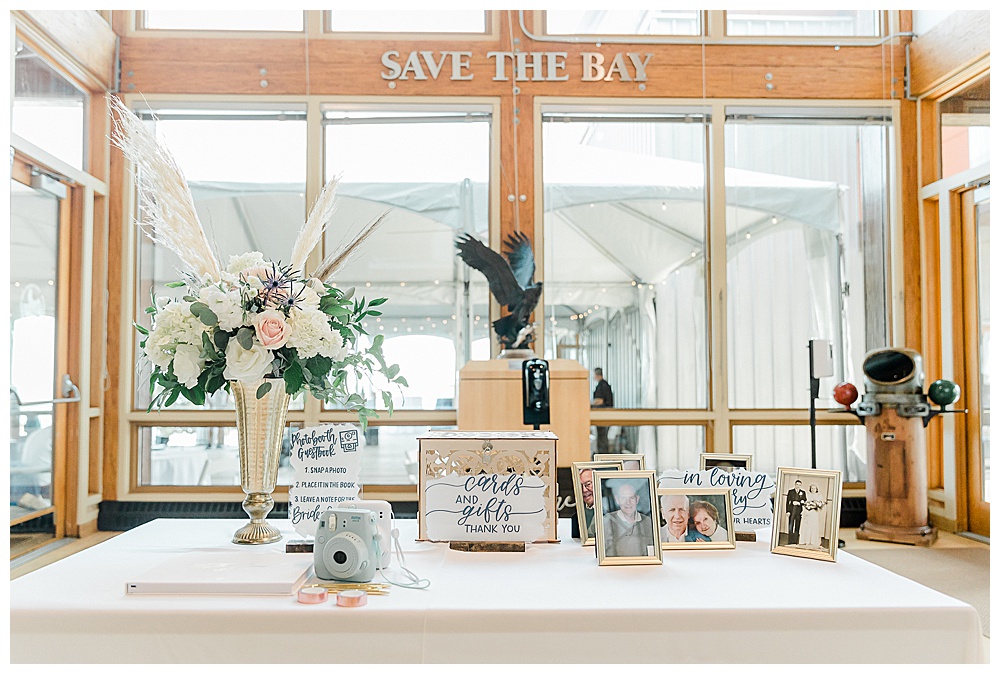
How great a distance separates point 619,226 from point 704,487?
11.6ft

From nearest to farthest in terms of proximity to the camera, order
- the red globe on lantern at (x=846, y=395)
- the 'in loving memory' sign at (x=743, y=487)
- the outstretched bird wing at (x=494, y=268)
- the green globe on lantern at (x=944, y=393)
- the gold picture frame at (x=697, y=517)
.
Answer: the gold picture frame at (x=697, y=517) → the 'in loving memory' sign at (x=743, y=487) → the green globe on lantern at (x=944, y=393) → the red globe on lantern at (x=846, y=395) → the outstretched bird wing at (x=494, y=268)

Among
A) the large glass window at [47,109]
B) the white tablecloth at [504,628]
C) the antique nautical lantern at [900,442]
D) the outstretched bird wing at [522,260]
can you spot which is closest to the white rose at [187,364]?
the white tablecloth at [504,628]

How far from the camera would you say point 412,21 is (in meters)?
4.95

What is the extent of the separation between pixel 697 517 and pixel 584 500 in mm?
229

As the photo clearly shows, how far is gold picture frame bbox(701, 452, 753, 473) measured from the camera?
5.79ft

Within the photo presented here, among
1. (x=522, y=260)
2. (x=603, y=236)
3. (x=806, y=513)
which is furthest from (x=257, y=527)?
(x=603, y=236)

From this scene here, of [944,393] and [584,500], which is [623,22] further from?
[584,500]

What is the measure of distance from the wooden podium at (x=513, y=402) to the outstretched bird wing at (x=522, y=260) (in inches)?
23.1

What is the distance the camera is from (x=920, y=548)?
13.8ft

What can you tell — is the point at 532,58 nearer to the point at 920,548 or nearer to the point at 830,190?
the point at 830,190

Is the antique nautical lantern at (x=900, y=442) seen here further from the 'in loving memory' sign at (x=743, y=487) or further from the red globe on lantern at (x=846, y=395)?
the 'in loving memory' sign at (x=743, y=487)

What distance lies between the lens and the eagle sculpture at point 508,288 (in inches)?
180

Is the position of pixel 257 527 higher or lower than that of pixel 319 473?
lower
